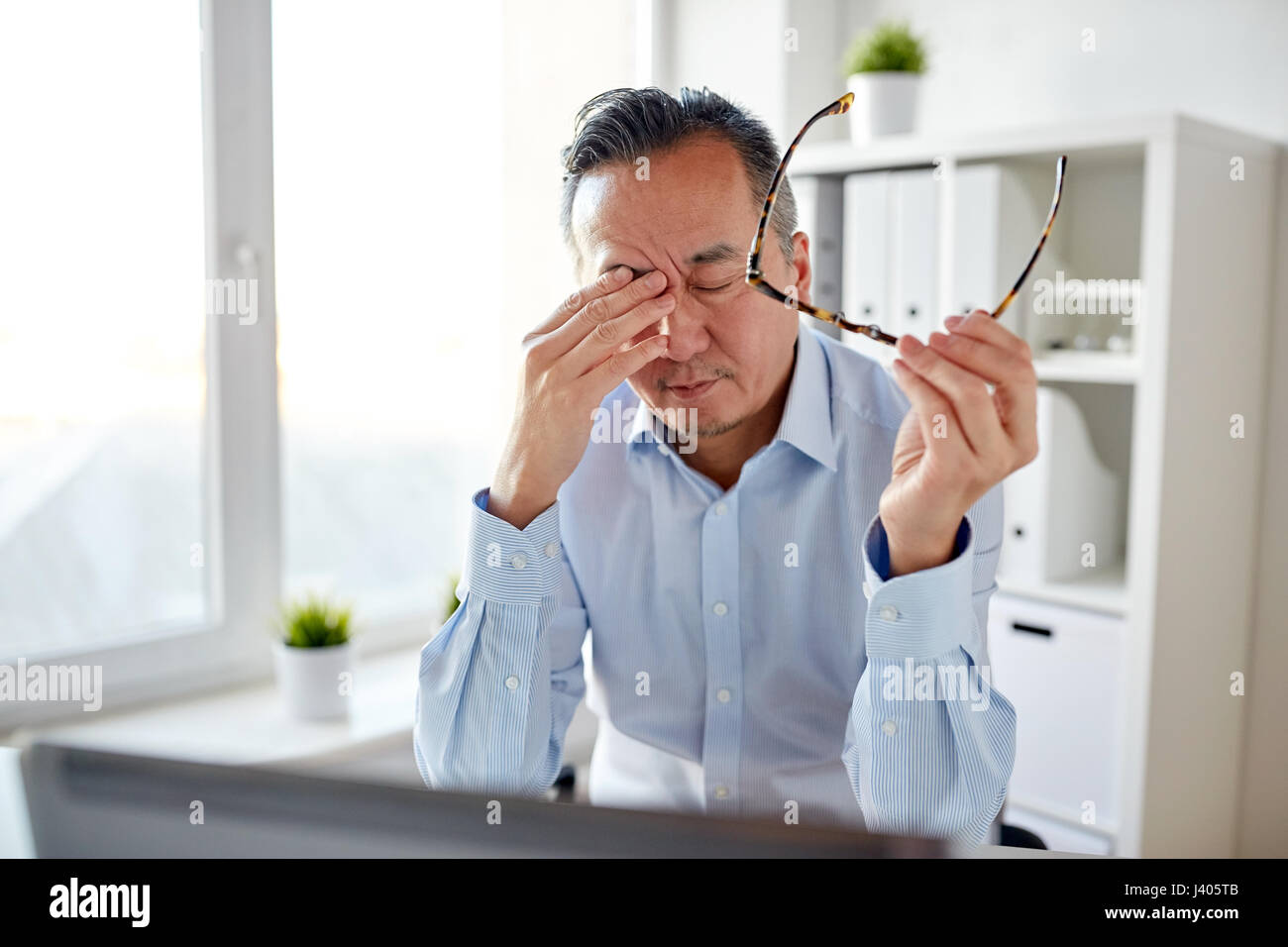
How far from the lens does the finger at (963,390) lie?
85 centimetres

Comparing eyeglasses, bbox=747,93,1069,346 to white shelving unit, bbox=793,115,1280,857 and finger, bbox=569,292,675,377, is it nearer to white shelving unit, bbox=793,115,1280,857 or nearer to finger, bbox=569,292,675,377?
finger, bbox=569,292,675,377

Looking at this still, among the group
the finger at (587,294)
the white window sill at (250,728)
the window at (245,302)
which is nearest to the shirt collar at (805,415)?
the finger at (587,294)

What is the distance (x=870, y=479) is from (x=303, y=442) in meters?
1.39

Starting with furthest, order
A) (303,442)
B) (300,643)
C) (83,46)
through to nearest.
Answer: (303,442) < (300,643) < (83,46)

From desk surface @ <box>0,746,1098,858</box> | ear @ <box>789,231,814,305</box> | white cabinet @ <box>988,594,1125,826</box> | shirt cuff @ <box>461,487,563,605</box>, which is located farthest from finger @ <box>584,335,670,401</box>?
white cabinet @ <box>988,594,1125,826</box>

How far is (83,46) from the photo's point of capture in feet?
5.98

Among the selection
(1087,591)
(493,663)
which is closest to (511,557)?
(493,663)

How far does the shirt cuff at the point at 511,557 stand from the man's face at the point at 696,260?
0.20 metres

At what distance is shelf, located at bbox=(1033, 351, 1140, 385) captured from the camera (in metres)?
1.87

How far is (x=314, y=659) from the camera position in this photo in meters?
1.94

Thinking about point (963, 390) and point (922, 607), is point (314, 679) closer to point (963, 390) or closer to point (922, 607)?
point (922, 607)

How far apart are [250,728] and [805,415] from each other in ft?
3.86
